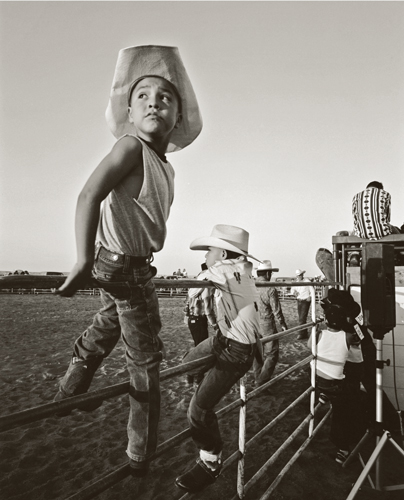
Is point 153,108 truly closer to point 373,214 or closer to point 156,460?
point 156,460

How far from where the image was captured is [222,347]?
1.89m

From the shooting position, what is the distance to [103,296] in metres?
1.36

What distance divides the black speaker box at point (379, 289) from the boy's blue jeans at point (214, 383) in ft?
7.10

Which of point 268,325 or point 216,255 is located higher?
point 216,255

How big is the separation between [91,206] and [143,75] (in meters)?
0.67

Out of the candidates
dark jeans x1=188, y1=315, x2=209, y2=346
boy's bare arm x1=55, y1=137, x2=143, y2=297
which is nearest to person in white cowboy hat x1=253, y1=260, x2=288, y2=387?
dark jeans x1=188, y1=315, x2=209, y2=346

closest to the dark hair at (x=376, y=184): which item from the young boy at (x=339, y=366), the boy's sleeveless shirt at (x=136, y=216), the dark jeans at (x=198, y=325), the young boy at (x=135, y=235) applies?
the young boy at (x=339, y=366)

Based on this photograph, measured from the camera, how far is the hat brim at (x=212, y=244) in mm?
2055

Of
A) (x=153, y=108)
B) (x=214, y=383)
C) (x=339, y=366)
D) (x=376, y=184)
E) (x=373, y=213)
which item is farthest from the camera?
(x=376, y=184)

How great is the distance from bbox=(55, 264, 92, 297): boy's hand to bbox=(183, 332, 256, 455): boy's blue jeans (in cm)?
97

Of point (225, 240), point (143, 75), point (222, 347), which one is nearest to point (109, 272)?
point (143, 75)

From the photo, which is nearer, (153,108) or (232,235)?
(153,108)

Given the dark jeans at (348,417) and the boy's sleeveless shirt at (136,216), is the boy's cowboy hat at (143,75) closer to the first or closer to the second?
the boy's sleeveless shirt at (136,216)

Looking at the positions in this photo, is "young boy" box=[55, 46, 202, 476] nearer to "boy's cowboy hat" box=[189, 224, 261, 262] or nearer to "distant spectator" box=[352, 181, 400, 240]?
"boy's cowboy hat" box=[189, 224, 261, 262]
